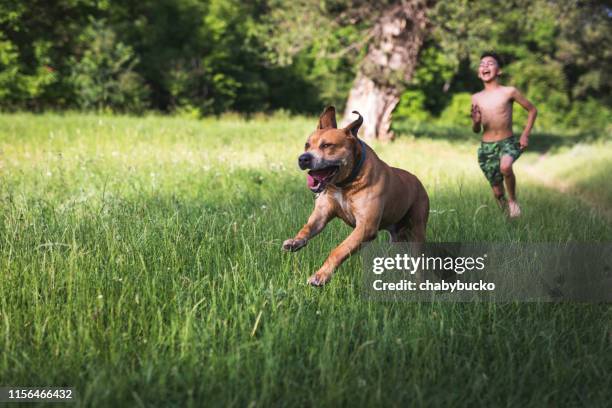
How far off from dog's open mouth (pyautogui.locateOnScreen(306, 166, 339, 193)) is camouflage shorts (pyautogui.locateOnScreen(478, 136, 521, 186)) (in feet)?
14.7

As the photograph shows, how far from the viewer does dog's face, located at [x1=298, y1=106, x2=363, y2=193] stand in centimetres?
360

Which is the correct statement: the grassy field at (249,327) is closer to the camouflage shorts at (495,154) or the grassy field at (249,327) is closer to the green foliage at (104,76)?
the camouflage shorts at (495,154)

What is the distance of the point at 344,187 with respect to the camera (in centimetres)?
379

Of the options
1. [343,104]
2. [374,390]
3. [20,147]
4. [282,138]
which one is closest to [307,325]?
[374,390]

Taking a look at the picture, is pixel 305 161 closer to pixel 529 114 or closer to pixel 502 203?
pixel 529 114

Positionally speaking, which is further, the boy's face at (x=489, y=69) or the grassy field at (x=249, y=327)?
the boy's face at (x=489, y=69)

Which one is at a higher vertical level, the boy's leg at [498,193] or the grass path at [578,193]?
the boy's leg at [498,193]

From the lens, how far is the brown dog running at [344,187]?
3.57m

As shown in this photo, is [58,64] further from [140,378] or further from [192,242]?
[140,378]

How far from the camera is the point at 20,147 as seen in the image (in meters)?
10.5

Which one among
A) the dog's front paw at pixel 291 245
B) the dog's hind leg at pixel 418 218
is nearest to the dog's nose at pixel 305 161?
the dog's front paw at pixel 291 245

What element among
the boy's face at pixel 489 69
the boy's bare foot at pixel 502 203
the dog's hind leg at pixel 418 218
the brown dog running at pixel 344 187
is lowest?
the boy's bare foot at pixel 502 203

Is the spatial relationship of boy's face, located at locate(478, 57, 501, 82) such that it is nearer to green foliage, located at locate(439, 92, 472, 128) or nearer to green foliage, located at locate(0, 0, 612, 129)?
green foliage, located at locate(0, 0, 612, 129)

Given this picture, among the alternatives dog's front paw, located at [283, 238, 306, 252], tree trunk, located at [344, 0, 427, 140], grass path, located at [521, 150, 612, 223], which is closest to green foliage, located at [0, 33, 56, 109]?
tree trunk, located at [344, 0, 427, 140]
